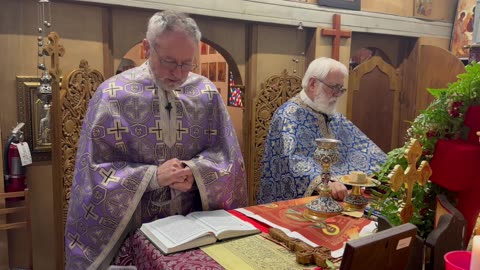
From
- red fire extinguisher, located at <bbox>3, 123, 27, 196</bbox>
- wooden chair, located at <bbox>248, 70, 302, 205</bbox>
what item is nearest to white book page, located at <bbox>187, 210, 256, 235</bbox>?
red fire extinguisher, located at <bbox>3, 123, 27, 196</bbox>

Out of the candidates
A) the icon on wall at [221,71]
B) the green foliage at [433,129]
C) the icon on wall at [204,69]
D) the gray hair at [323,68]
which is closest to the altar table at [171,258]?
the green foliage at [433,129]

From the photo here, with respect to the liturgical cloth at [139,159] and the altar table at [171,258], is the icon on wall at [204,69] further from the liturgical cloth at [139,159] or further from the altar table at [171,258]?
the altar table at [171,258]

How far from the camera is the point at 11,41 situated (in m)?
3.29

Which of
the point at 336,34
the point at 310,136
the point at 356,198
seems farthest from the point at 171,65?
the point at 336,34

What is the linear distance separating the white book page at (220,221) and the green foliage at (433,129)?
25.9 inches

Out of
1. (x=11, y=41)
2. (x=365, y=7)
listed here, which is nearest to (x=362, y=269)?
(x=11, y=41)

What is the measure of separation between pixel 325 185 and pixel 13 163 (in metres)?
2.33

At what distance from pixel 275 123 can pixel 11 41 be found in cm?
207

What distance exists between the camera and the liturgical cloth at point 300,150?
3.26 meters

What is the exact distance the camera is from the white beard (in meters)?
3.52

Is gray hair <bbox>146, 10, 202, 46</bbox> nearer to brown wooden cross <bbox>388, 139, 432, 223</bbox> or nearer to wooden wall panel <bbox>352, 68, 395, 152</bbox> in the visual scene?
brown wooden cross <bbox>388, 139, 432, 223</bbox>

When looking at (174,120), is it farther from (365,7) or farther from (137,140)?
(365,7)

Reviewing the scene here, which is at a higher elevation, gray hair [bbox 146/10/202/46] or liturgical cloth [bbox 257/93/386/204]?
gray hair [bbox 146/10/202/46]

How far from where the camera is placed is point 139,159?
230 centimetres
